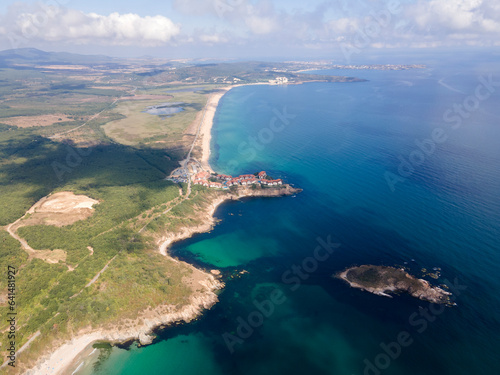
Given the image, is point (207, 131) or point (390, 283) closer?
point (390, 283)

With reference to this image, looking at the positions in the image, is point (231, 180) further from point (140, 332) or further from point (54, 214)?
point (140, 332)

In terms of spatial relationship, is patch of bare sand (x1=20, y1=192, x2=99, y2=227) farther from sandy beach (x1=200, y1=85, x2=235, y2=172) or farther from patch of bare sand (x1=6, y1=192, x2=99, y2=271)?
sandy beach (x1=200, y1=85, x2=235, y2=172)

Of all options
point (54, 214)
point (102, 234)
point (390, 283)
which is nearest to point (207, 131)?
point (54, 214)

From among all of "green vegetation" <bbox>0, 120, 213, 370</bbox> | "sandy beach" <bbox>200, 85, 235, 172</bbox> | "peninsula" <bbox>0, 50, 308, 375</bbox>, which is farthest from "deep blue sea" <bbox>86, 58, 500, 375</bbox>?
"green vegetation" <bbox>0, 120, 213, 370</bbox>

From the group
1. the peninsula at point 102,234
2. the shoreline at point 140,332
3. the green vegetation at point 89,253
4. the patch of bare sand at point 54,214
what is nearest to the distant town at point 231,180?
the peninsula at point 102,234

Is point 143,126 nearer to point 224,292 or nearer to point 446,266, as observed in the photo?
point 224,292

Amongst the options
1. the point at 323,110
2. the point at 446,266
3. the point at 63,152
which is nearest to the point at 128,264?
the point at 446,266

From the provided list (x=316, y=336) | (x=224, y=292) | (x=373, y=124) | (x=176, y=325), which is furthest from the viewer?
(x=373, y=124)
